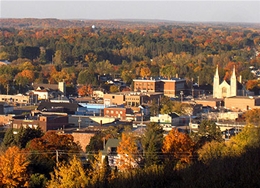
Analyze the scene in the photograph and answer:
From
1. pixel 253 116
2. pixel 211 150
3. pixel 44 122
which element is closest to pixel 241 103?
pixel 253 116

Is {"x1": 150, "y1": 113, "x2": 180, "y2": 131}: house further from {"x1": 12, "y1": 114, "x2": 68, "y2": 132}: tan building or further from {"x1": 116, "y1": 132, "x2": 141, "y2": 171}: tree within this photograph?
{"x1": 116, "y1": 132, "x2": 141, "y2": 171}: tree

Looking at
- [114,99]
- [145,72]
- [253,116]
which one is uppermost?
[253,116]

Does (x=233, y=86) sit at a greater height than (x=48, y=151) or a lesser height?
lesser

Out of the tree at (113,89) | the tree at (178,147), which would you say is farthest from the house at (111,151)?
the tree at (113,89)

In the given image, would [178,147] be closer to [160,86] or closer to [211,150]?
[211,150]

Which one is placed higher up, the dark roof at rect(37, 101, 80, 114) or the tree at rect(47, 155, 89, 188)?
the tree at rect(47, 155, 89, 188)

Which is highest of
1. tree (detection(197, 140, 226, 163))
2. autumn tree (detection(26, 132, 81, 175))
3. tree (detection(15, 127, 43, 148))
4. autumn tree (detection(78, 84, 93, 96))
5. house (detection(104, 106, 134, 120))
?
tree (detection(197, 140, 226, 163))

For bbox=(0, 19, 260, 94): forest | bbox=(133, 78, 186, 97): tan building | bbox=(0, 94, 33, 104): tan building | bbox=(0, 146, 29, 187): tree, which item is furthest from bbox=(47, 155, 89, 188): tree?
bbox=(0, 19, 260, 94): forest
